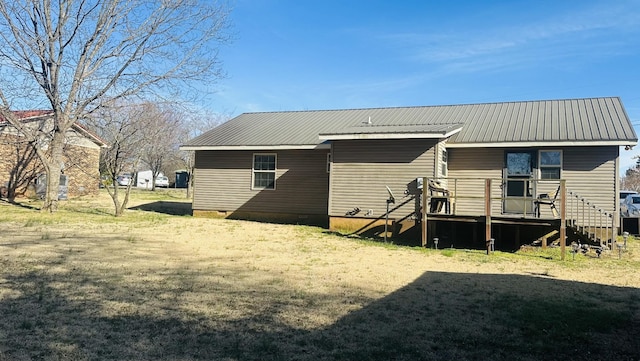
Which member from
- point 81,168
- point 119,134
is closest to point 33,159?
point 81,168

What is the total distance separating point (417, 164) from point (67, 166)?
19.5m

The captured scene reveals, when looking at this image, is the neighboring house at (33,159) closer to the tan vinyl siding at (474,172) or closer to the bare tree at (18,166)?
the bare tree at (18,166)

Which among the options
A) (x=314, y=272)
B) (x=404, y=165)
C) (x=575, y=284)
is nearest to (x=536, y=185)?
(x=404, y=165)

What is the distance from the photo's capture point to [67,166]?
78.9 ft

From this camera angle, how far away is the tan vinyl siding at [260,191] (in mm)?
15852

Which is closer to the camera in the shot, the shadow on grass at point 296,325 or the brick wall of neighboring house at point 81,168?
the shadow on grass at point 296,325

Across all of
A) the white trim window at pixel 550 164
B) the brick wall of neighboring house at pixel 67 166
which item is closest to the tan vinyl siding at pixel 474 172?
the white trim window at pixel 550 164

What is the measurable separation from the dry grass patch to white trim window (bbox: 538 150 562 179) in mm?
3380

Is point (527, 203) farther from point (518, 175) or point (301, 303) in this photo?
point (301, 303)

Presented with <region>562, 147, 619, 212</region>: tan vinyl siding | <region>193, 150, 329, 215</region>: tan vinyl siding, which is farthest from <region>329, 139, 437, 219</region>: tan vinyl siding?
<region>562, 147, 619, 212</region>: tan vinyl siding

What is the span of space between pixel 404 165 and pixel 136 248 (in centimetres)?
729

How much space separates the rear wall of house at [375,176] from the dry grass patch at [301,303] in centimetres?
270

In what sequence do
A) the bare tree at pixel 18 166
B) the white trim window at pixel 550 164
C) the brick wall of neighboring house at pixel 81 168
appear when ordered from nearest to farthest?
1. the white trim window at pixel 550 164
2. the bare tree at pixel 18 166
3. the brick wall of neighboring house at pixel 81 168

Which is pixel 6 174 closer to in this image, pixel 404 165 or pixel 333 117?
pixel 333 117
